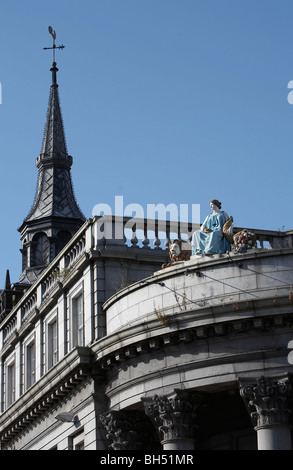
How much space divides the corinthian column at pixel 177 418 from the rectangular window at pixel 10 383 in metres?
18.7

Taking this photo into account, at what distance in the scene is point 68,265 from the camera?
50250 mm

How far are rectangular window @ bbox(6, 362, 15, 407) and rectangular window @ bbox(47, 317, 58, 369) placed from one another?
7012 millimetres

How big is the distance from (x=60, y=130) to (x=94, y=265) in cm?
3906

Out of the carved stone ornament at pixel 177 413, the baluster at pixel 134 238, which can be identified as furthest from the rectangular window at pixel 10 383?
the carved stone ornament at pixel 177 413

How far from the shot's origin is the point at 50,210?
79.1m

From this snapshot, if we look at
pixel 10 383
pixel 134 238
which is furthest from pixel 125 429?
pixel 10 383

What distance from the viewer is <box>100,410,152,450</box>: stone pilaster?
43344mm

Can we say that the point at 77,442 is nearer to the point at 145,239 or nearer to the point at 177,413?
the point at 177,413

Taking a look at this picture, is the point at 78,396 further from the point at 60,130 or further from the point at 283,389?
the point at 60,130

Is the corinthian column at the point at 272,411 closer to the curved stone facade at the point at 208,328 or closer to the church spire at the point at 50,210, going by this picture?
the curved stone facade at the point at 208,328

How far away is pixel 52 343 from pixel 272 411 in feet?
51.6

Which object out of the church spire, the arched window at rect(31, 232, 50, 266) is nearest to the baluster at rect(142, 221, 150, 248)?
the church spire

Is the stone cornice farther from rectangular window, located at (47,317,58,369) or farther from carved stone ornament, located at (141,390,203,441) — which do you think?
carved stone ornament, located at (141,390,203,441)
